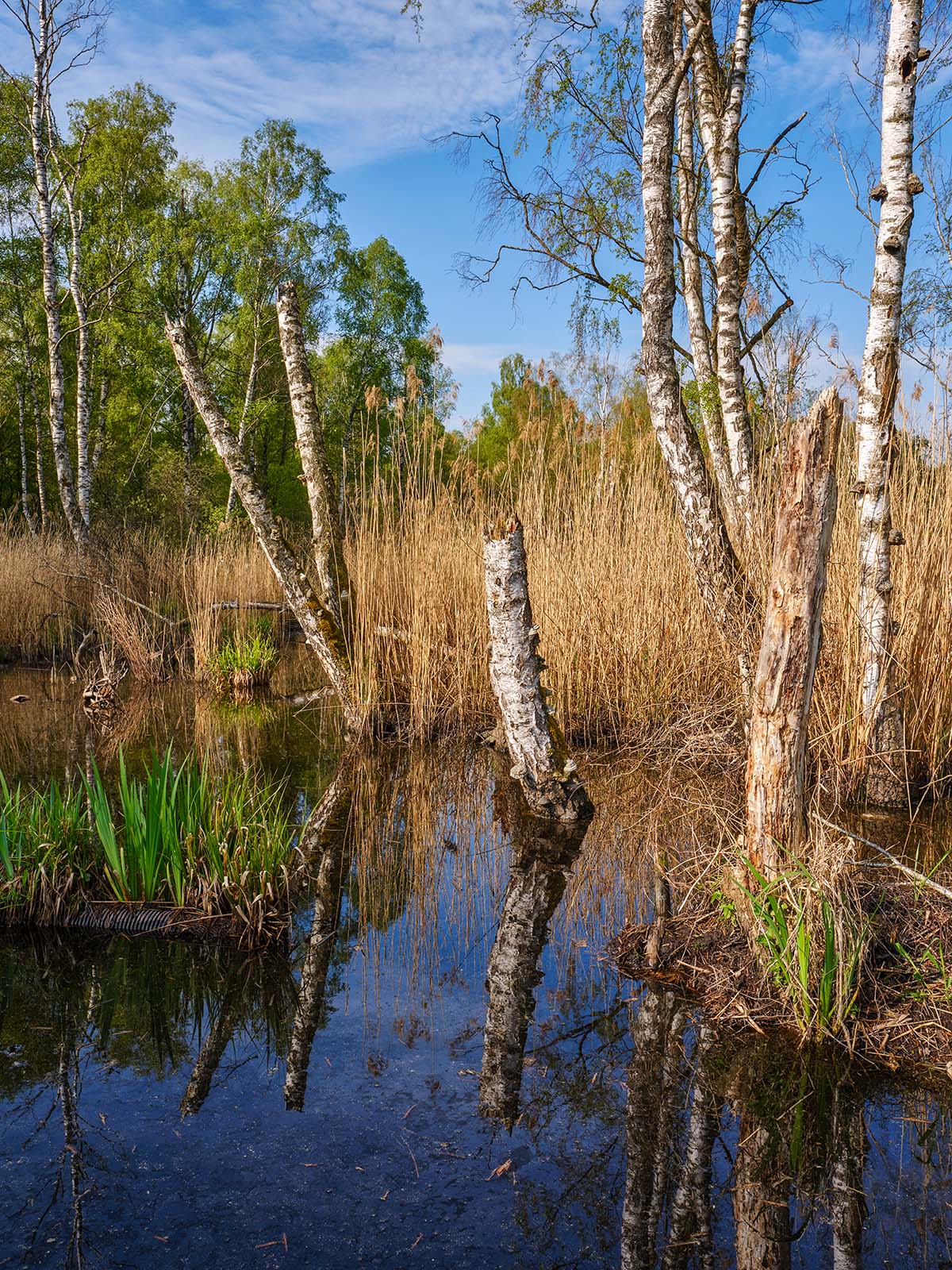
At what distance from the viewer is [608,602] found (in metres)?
6.13

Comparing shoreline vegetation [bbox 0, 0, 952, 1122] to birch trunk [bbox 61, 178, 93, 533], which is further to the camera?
birch trunk [bbox 61, 178, 93, 533]

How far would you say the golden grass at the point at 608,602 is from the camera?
4.86 metres

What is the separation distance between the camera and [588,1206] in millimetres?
1896

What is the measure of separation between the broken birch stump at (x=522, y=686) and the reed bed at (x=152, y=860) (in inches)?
60.2

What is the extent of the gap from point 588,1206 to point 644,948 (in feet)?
4.06

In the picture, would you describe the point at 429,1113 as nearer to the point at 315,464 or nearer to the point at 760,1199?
the point at 760,1199

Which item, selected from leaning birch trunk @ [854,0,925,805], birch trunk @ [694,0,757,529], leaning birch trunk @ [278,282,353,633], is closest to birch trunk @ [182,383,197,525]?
leaning birch trunk @ [278,282,353,633]

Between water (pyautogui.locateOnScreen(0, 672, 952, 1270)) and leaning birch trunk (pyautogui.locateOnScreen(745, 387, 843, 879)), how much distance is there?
66 cm

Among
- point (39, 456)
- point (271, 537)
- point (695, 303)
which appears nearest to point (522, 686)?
point (271, 537)

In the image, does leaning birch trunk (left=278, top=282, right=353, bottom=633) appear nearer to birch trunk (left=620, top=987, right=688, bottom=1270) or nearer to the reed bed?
the reed bed

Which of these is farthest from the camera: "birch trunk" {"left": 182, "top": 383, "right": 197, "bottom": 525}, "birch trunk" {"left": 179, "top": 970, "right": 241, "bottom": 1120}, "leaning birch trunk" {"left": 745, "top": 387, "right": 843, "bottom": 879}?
"birch trunk" {"left": 182, "top": 383, "right": 197, "bottom": 525}

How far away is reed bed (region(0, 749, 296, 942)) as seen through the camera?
11.0 ft

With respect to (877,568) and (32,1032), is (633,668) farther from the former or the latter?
(32,1032)

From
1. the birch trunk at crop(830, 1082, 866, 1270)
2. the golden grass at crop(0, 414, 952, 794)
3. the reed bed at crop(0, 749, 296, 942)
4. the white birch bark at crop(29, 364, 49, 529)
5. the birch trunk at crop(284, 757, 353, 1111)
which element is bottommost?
the birch trunk at crop(284, 757, 353, 1111)
